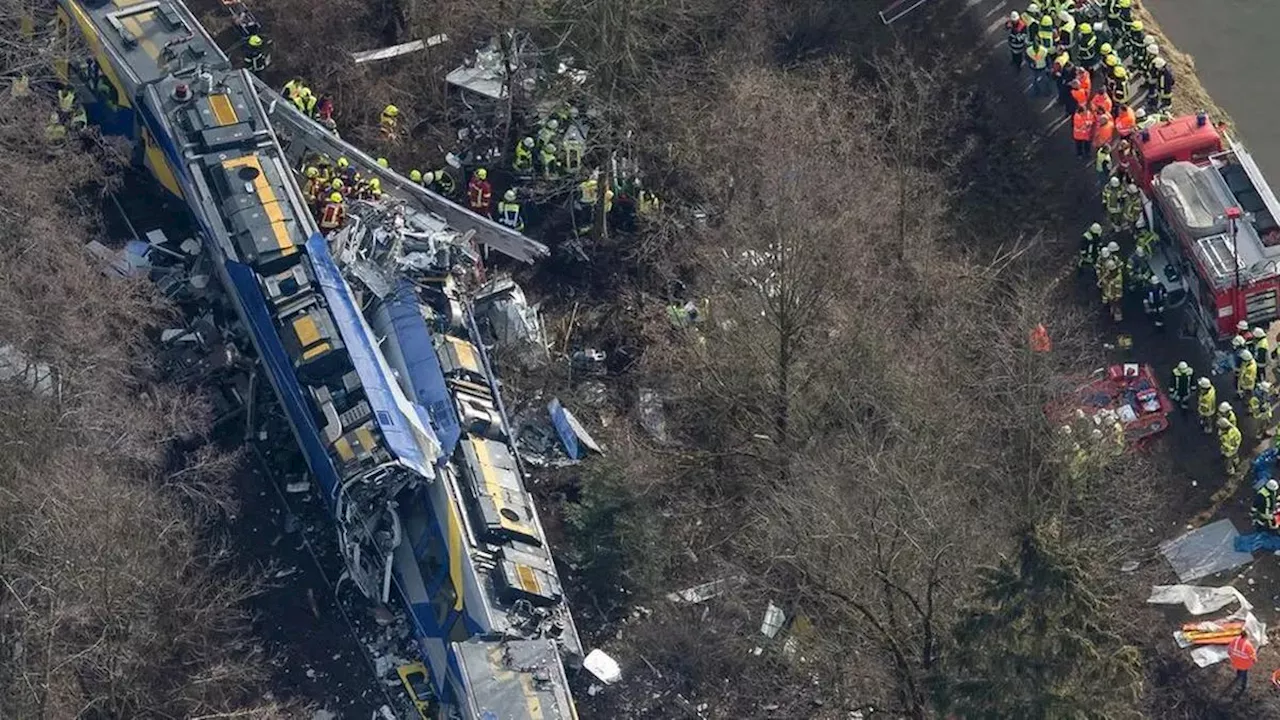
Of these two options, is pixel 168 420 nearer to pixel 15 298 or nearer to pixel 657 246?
pixel 15 298

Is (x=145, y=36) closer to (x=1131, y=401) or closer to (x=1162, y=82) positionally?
(x=1162, y=82)

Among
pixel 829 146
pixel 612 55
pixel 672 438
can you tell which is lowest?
pixel 672 438

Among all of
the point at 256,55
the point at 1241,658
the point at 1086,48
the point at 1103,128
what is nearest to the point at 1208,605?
the point at 1241,658

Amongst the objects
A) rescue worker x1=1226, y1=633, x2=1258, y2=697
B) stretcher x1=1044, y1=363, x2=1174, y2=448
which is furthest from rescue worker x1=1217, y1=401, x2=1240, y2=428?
rescue worker x1=1226, y1=633, x2=1258, y2=697

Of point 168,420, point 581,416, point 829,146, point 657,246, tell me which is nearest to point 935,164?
point 829,146

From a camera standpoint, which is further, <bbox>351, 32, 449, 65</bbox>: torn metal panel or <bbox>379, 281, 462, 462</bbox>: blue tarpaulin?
<bbox>351, 32, 449, 65</bbox>: torn metal panel

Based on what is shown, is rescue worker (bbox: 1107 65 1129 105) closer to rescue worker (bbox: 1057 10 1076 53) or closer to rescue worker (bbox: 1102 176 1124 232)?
rescue worker (bbox: 1057 10 1076 53)
